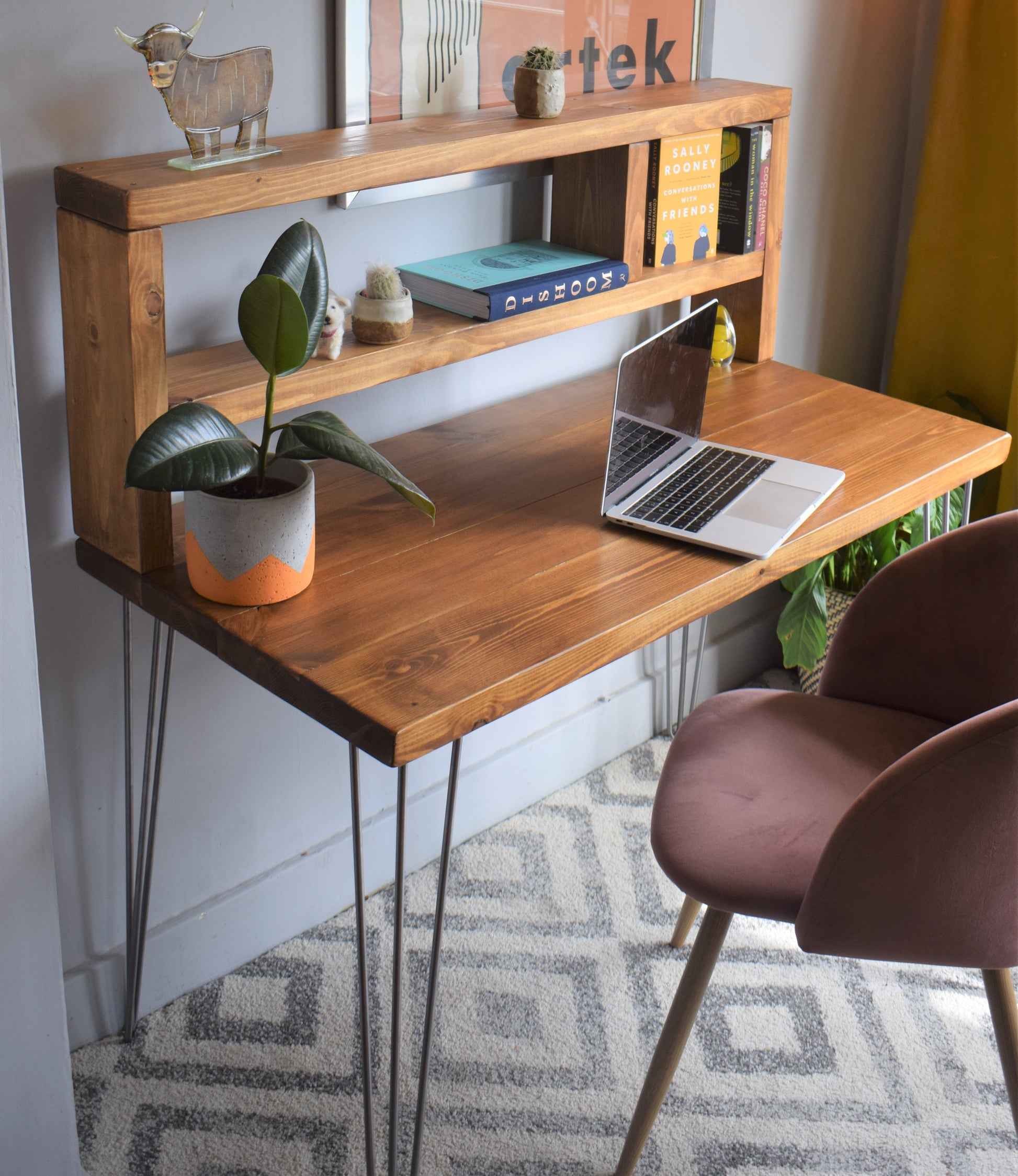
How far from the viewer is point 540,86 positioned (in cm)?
157

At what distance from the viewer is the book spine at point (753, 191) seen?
191cm

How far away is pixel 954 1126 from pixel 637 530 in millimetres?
915

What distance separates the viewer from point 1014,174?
232 centimetres

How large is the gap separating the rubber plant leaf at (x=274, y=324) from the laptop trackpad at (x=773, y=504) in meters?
0.62

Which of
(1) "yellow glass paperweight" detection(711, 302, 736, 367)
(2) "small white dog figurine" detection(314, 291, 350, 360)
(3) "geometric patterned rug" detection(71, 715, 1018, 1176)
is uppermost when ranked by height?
(2) "small white dog figurine" detection(314, 291, 350, 360)

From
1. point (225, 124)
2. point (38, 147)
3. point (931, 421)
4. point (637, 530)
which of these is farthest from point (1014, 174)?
point (38, 147)

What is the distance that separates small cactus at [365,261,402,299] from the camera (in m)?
1.48

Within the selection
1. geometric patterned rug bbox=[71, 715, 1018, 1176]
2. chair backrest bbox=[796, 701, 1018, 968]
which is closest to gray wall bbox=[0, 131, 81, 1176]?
geometric patterned rug bbox=[71, 715, 1018, 1176]

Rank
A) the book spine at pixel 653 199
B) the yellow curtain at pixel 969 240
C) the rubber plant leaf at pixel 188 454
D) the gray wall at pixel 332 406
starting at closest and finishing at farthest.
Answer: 1. the rubber plant leaf at pixel 188 454
2. the gray wall at pixel 332 406
3. the book spine at pixel 653 199
4. the yellow curtain at pixel 969 240

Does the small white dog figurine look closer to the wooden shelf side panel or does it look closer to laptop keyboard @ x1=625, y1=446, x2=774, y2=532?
the wooden shelf side panel

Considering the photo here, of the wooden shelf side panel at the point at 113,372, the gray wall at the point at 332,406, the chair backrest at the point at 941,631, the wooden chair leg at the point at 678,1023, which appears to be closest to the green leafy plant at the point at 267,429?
the wooden shelf side panel at the point at 113,372

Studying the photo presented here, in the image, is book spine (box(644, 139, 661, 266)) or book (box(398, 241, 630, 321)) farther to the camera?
book spine (box(644, 139, 661, 266))

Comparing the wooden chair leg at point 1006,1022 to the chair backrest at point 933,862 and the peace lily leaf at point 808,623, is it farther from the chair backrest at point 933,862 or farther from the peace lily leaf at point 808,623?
the peace lily leaf at point 808,623

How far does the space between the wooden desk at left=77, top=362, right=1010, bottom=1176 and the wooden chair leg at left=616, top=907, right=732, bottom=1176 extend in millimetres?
270
